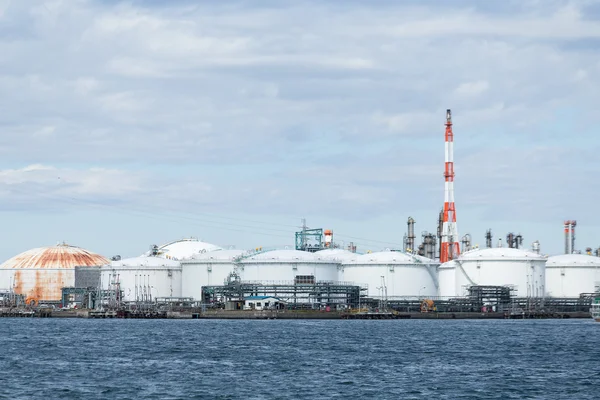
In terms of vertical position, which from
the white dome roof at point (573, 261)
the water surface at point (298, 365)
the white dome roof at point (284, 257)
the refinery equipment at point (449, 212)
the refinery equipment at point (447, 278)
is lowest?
the water surface at point (298, 365)

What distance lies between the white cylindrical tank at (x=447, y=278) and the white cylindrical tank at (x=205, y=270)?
3303cm

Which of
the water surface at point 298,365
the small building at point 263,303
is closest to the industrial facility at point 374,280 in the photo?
the small building at point 263,303

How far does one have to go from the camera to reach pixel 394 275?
191m

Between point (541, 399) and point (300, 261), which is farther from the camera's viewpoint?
point (300, 261)

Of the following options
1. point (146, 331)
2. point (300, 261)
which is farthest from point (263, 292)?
point (146, 331)

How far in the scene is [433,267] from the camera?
194m

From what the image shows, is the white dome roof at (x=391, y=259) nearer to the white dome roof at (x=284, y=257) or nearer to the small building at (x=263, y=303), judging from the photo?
the white dome roof at (x=284, y=257)

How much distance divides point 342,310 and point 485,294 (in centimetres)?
2250

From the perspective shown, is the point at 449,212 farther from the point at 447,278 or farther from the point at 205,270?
the point at 205,270

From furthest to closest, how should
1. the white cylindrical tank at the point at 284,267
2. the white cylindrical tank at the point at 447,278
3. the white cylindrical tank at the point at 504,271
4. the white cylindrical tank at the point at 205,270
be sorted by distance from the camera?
the white cylindrical tank at the point at 205,270 < the white cylindrical tank at the point at 447,278 < the white cylindrical tank at the point at 284,267 < the white cylindrical tank at the point at 504,271

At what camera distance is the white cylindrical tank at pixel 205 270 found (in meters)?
191

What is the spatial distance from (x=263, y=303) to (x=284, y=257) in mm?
11589

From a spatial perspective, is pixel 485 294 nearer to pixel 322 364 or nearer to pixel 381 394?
pixel 322 364

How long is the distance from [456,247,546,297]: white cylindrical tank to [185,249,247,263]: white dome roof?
1443 inches
